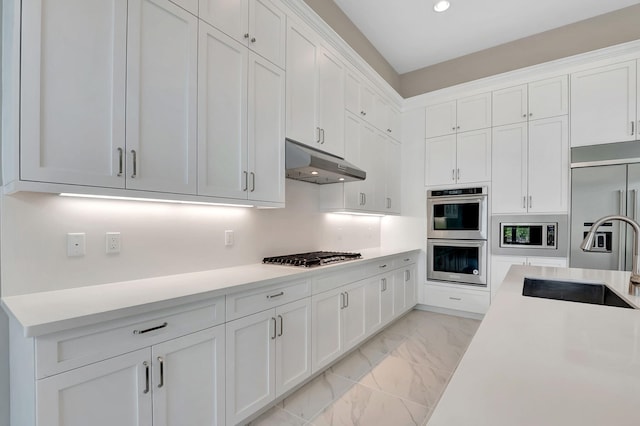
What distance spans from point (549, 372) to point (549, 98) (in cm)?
386

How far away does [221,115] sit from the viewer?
6.38ft

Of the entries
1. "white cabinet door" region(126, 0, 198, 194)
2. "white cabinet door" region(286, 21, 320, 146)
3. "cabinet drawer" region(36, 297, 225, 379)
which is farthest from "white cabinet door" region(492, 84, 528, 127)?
"cabinet drawer" region(36, 297, 225, 379)

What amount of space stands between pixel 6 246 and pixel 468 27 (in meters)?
4.59

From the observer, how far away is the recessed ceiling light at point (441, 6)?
3.26m

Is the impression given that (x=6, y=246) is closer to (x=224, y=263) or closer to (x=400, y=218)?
(x=224, y=263)

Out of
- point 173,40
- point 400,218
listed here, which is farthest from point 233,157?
point 400,218

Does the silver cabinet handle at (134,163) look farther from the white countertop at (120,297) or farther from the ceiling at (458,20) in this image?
the ceiling at (458,20)

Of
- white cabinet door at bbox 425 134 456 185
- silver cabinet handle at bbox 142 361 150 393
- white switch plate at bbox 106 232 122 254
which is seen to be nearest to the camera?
silver cabinet handle at bbox 142 361 150 393

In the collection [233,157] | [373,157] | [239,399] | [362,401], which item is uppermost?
[373,157]

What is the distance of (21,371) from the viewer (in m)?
1.24

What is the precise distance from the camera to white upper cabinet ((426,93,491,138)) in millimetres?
3883

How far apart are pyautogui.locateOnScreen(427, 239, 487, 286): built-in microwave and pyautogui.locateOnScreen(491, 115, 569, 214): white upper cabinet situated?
1.80 ft

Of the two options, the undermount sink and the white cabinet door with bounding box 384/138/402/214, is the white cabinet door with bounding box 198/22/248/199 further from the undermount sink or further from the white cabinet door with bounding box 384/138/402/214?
the white cabinet door with bounding box 384/138/402/214

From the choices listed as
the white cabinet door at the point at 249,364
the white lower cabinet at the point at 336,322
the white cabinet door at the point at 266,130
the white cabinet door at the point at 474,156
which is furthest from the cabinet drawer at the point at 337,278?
the white cabinet door at the point at 474,156
